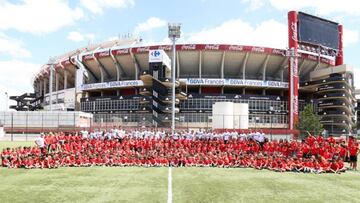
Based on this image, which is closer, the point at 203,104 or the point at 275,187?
the point at 275,187

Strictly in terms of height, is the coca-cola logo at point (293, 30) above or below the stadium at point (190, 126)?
above

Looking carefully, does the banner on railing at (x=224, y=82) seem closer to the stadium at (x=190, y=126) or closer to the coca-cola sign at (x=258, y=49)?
the stadium at (x=190, y=126)

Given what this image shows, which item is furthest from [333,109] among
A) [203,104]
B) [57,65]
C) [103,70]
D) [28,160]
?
[28,160]

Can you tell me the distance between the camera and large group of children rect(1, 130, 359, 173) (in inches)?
757

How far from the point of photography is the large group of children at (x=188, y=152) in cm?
1922

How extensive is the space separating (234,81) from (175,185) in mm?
55519

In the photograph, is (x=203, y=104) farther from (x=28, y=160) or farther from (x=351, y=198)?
(x=351, y=198)

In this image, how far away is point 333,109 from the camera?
73.0 metres

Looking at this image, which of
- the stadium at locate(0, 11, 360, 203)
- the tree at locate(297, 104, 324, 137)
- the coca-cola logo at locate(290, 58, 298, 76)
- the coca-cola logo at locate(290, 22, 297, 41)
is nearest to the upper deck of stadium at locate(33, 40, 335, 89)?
the stadium at locate(0, 11, 360, 203)

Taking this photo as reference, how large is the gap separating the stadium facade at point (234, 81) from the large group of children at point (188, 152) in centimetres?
3723

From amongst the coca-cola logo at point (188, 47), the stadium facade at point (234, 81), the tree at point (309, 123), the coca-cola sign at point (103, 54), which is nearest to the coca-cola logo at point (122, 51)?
the stadium facade at point (234, 81)

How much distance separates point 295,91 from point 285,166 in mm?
53810

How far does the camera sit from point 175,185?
13617 mm

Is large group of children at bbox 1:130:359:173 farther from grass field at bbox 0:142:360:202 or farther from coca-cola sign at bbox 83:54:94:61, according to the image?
coca-cola sign at bbox 83:54:94:61
